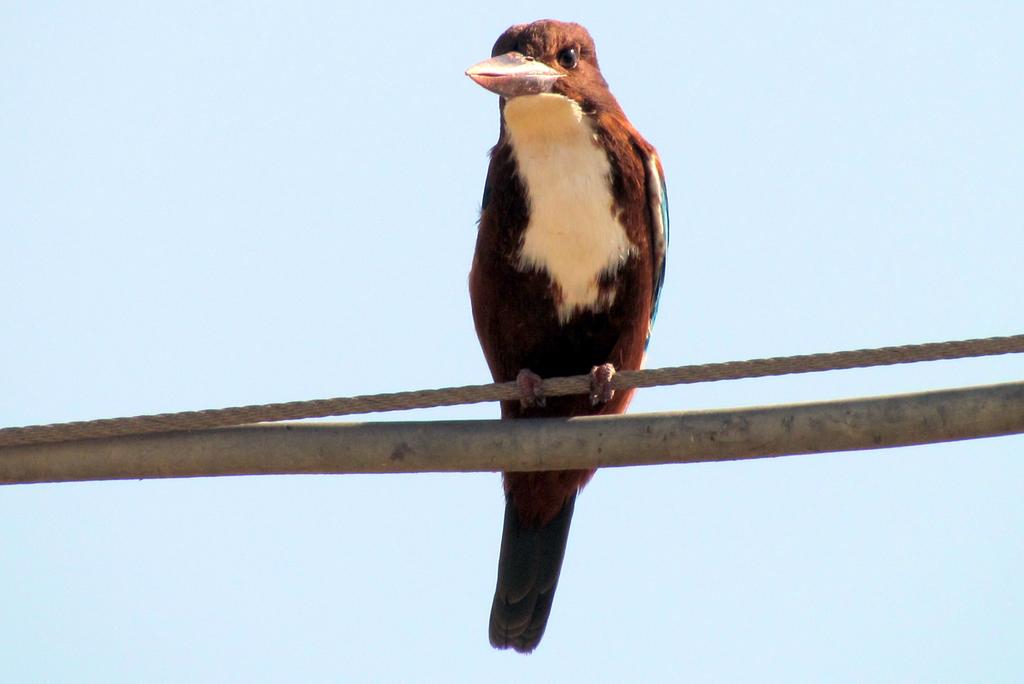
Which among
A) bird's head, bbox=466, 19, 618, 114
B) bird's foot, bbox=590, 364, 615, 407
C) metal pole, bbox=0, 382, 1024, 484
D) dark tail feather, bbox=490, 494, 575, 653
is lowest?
dark tail feather, bbox=490, 494, 575, 653

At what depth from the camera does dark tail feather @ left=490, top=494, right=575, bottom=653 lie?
16.5ft

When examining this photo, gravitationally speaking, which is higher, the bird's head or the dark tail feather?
the bird's head

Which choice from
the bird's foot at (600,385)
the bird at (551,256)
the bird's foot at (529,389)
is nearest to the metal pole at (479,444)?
the bird's foot at (529,389)

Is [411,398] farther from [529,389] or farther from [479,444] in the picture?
[529,389]

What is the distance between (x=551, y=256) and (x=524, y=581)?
118 centimetres

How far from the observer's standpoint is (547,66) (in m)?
4.96

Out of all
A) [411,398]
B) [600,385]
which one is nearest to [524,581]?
[600,385]

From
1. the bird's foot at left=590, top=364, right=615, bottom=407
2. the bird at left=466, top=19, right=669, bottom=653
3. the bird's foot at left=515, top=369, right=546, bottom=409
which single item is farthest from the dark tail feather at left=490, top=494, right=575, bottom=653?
the bird's foot at left=590, top=364, right=615, bottom=407

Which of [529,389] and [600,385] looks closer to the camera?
[529,389]

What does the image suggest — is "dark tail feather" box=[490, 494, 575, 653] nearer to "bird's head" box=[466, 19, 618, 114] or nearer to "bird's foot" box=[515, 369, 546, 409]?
"bird's foot" box=[515, 369, 546, 409]

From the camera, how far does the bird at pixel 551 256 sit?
188 inches

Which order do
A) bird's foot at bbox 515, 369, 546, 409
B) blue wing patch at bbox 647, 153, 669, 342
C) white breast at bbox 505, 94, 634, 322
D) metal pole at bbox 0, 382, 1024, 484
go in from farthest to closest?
1. blue wing patch at bbox 647, 153, 669, 342
2. white breast at bbox 505, 94, 634, 322
3. bird's foot at bbox 515, 369, 546, 409
4. metal pole at bbox 0, 382, 1024, 484

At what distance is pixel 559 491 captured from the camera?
16.5ft

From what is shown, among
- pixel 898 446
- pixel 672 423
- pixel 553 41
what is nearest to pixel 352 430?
pixel 672 423
